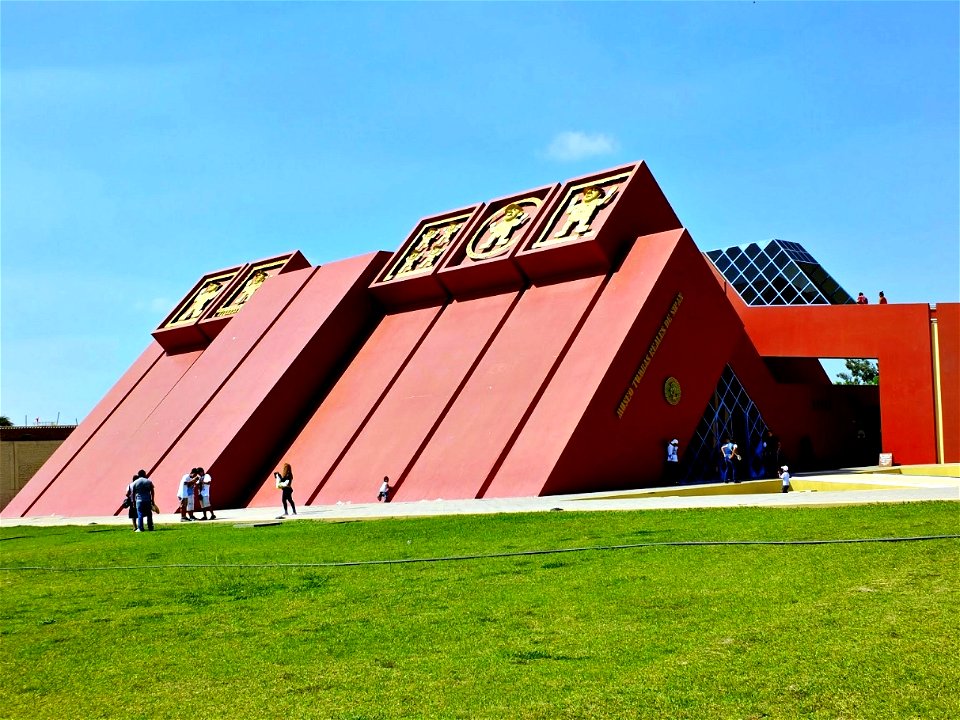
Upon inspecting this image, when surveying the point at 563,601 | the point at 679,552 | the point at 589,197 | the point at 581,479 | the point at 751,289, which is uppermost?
the point at 751,289

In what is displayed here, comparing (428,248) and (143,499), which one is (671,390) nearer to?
(428,248)

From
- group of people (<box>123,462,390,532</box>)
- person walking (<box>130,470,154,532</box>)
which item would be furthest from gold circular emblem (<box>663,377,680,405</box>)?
person walking (<box>130,470,154,532</box>)

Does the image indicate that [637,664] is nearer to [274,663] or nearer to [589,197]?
[274,663]

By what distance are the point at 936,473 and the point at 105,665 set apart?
21057 millimetres

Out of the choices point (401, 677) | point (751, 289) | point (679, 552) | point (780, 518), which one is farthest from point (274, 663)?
point (751, 289)

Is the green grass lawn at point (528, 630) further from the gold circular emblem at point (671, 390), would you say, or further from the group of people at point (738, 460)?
the gold circular emblem at point (671, 390)

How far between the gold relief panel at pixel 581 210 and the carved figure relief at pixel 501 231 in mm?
947

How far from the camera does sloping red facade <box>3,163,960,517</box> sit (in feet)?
66.3

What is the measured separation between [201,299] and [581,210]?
16.5 metres

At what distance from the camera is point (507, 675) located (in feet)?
19.2

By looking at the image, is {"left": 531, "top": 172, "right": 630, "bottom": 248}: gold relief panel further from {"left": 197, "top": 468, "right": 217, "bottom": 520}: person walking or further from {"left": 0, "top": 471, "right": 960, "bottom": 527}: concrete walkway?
{"left": 197, "top": 468, "right": 217, "bottom": 520}: person walking

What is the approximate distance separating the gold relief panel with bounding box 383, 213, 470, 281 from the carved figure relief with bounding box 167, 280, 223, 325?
9605mm

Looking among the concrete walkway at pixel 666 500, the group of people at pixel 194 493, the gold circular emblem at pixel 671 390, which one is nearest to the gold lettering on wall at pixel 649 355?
the gold circular emblem at pixel 671 390

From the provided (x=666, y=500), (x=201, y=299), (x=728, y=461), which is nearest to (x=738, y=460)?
(x=728, y=461)
